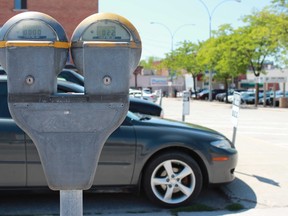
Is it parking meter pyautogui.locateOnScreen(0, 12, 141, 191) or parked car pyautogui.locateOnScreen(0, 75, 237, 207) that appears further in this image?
parked car pyautogui.locateOnScreen(0, 75, 237, 207)

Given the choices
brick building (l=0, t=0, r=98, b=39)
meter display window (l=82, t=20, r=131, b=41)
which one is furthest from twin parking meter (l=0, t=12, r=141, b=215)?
brick building (l=0, t=0, r=98, b=39)

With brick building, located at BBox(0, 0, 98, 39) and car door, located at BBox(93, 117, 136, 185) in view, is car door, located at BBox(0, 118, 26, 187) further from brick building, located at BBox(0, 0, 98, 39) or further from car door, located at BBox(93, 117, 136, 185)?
brick building, located at BBox(0, 0, 98, 39)

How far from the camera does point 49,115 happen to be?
7.72 feet

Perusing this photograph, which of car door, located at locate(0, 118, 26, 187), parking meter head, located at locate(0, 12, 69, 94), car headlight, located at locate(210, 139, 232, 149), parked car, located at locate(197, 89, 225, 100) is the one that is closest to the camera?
parking meter head, located at locate(0, 12, 69, 94)

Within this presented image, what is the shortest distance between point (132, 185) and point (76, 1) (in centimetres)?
2528

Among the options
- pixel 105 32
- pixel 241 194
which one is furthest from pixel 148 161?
pixel 105 32

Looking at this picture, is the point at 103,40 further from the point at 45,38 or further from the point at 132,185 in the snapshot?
the point at 132,185

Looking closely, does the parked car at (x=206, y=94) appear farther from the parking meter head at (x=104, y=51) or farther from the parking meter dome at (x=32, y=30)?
the parking meter dome at (x=32, y=30)

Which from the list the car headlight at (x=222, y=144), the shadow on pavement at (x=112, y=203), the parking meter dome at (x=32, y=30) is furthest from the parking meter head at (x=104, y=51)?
the car headlight at (x=222, y=144)

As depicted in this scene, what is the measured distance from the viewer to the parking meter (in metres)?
2.32

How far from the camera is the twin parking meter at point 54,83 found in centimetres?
232

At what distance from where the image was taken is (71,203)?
94.0 inches

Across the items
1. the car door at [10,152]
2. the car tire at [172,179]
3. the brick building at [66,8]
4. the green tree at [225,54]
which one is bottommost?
the car tire at [172,179]

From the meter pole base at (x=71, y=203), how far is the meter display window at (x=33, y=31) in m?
0.93
